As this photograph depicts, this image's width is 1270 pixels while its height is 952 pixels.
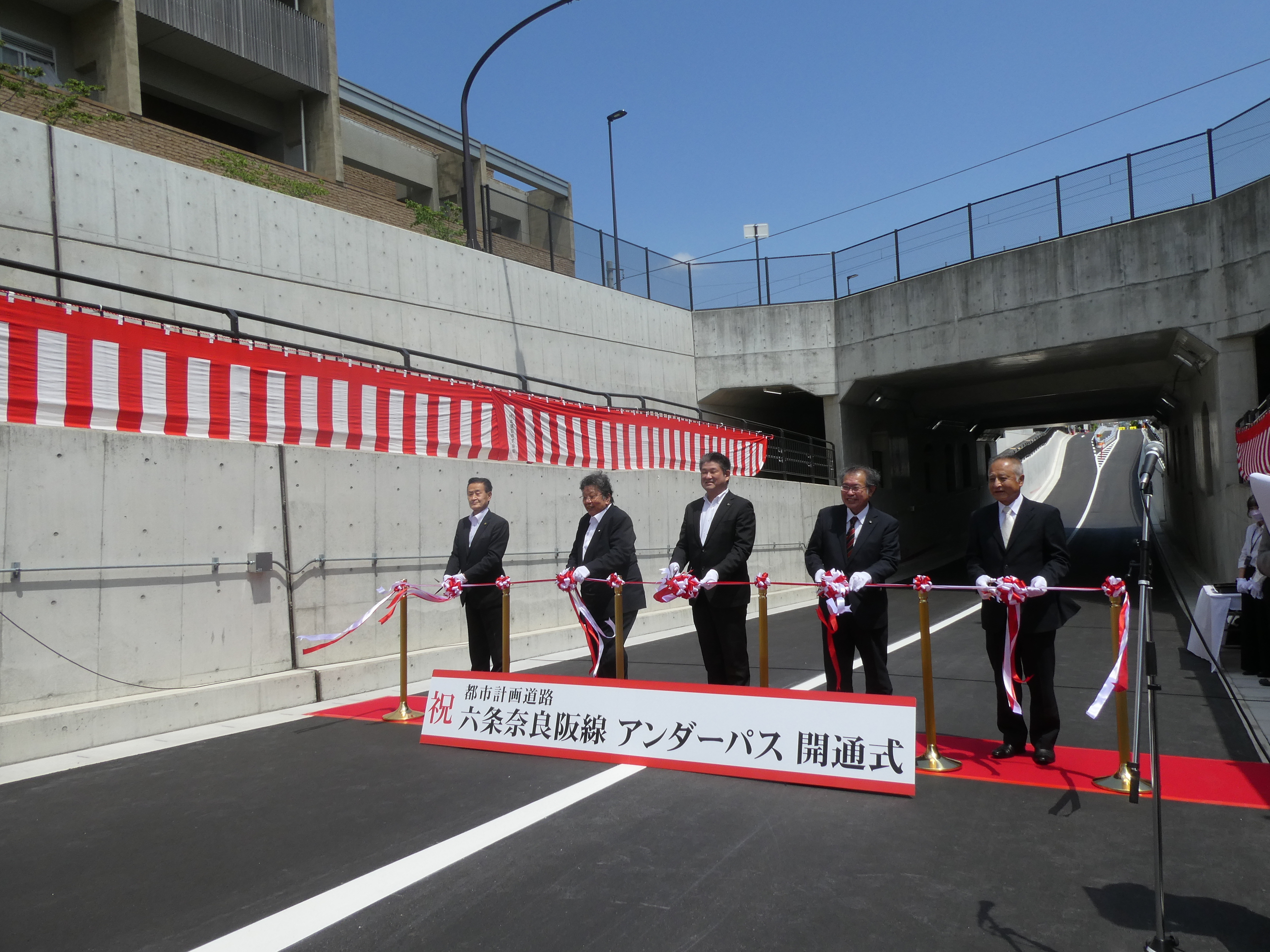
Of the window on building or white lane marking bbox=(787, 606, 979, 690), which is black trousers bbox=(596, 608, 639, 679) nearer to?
white lane marking bbox=(787, 606, 979, 690)

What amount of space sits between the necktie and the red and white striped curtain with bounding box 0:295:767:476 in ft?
23.5

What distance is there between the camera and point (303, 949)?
328 centimetres

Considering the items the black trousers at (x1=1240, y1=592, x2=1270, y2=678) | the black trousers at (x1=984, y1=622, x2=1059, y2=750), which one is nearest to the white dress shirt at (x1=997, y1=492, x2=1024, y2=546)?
the black trousers at (x1=984, y1=622, x2=1059, y2=750)

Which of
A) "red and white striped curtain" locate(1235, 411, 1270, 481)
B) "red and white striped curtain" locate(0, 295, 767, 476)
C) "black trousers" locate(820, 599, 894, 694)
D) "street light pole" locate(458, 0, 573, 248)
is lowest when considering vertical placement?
"black trousers" locate(820, 599, 894, 694)

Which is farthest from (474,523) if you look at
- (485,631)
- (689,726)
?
(689,726)

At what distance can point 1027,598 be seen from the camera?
5406 mm

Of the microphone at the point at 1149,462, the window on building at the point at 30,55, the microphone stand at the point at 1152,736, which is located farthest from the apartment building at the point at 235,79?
the microphone stand at the point at 1152,736

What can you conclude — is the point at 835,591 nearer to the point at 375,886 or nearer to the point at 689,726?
the point at 689,726

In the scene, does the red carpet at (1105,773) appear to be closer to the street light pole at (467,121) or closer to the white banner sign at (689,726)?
the white banner sign at (689,726)

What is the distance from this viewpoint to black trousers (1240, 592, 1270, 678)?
8289mm

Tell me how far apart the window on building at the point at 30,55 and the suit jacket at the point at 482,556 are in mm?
16134

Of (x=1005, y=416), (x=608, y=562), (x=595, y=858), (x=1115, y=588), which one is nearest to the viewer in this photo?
(x=595, y=858)

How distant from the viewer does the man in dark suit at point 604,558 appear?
23.5 feet

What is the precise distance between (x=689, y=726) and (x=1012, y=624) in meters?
2.12
